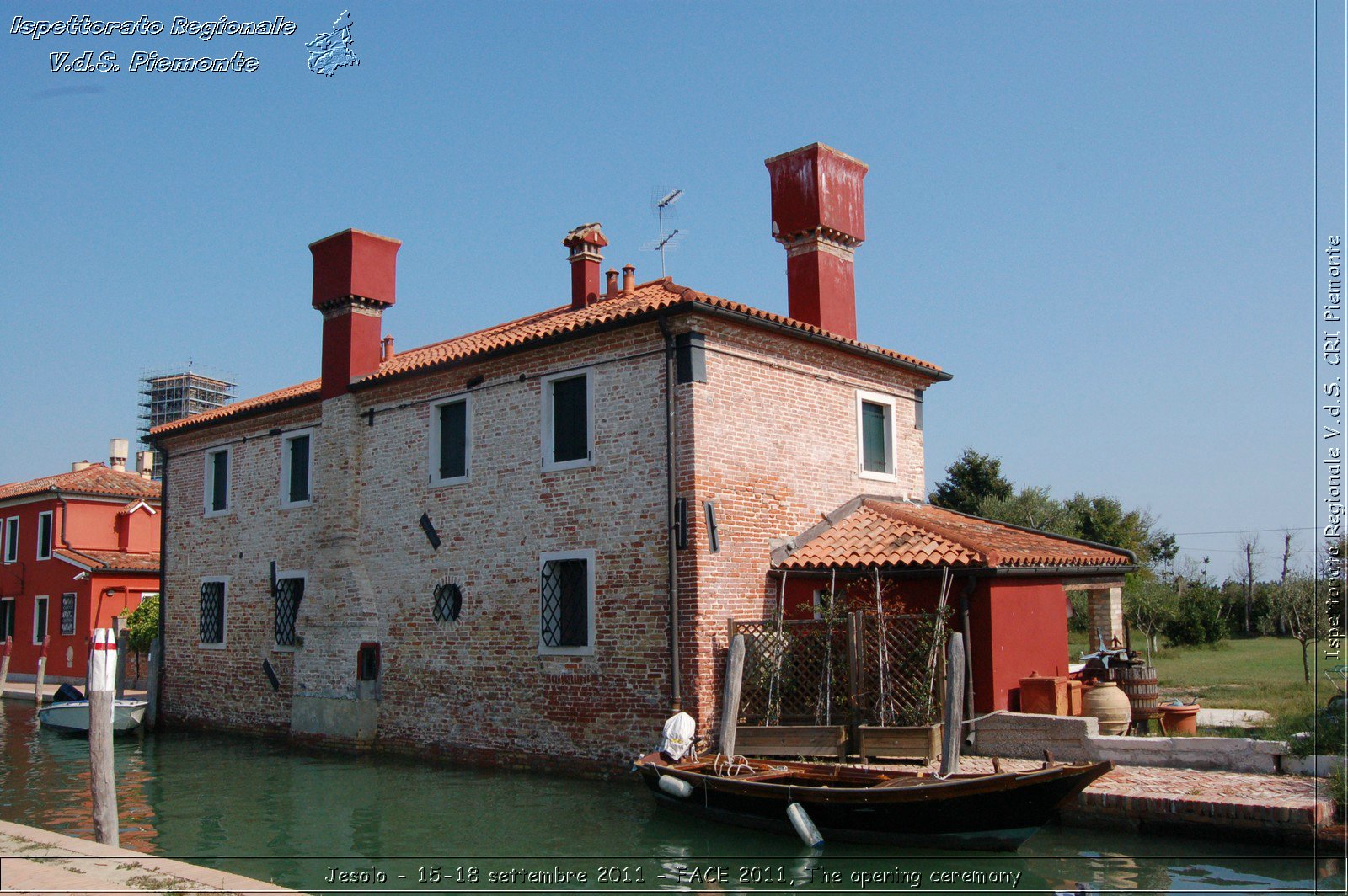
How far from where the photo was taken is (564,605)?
13.1 m

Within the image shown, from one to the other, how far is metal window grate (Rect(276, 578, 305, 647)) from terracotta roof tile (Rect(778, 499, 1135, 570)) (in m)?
8.35

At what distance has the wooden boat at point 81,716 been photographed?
18.5 m

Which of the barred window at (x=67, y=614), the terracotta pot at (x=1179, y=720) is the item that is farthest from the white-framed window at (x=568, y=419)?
the barred window at (x=67, y=614)

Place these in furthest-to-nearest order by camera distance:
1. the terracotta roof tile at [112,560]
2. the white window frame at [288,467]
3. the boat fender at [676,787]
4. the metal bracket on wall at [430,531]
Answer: the terracotta roof tile at [112,560], the white window frame at [288,467], the metal bracket on wall at [430,531], the boat fender at [676,787]

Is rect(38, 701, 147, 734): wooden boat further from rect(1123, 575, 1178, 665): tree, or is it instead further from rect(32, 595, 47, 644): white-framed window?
rect(1123, 575, 1178, 665): tree

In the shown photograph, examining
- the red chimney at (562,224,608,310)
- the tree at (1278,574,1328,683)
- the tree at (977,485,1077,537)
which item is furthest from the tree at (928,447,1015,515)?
the red chimney at (562,224,608,310)

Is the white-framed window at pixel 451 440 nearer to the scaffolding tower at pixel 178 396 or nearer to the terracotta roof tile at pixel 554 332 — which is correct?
the terracotta roof tile at pixel 554 332

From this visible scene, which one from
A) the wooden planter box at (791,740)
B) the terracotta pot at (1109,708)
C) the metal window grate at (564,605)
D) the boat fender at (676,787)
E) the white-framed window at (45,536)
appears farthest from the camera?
the white-framed window at (45,536)

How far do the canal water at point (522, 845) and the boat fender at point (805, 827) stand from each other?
0.11 metres

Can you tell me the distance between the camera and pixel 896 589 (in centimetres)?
1220

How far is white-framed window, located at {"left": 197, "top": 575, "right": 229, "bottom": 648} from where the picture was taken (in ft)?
60.5

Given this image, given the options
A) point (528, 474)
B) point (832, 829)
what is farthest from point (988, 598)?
point (528, 474)

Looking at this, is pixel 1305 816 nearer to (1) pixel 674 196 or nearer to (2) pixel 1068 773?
(2) pixel 1068 773

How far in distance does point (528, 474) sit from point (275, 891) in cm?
766
